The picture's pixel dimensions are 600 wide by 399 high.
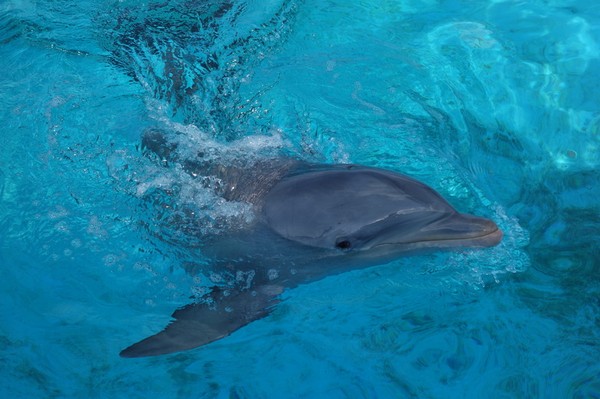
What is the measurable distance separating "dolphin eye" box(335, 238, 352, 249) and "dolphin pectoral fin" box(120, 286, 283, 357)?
2.72 ft

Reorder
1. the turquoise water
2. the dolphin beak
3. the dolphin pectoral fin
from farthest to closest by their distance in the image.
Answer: the turquoise water < the dolphin pectoral fin < the dolphin beak

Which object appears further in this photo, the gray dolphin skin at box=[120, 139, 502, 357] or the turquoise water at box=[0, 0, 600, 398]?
the turquoise water at box=[0, 0, 600, 398]

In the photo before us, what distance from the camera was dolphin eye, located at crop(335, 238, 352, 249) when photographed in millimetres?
Result: 5086

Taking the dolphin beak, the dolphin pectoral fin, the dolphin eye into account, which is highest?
the dolphin beak

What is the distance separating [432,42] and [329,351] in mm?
5491

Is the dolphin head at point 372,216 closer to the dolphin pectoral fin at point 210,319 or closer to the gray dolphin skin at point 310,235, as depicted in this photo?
the gray dolphin skin at point 310,235

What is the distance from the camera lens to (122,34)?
8.61 metres

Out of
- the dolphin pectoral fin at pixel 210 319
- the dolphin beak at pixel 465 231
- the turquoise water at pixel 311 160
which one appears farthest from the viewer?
the turquoise water at pixel 311 160

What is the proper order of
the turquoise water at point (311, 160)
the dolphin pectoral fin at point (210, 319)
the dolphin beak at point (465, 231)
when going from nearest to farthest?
the dolphin beak at point (465, 231), the dolphin pectoral fin at point (210, 319), the turquoise water at point (311, 160)

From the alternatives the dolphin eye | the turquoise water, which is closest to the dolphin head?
the dolphin eye

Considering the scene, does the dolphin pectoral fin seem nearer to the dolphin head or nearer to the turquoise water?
the turquoise water

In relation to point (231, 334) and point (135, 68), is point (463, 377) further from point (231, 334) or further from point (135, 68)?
point (135, 68)

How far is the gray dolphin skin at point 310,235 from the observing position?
4.90 m

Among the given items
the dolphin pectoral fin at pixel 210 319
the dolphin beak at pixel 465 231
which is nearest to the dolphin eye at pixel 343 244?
the dolphin beak at pixel 465 231
